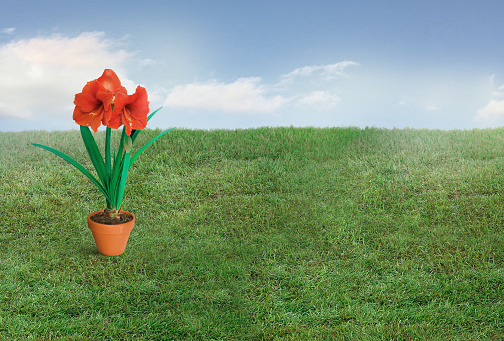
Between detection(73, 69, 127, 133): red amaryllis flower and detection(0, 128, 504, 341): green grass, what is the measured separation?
1220mm

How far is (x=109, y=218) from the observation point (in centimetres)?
338

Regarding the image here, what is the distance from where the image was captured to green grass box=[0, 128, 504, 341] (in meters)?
2.57

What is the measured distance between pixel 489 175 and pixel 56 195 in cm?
560

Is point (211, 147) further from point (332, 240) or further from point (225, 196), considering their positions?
point (332, 240)

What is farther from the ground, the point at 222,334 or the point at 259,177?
the point at 259,177

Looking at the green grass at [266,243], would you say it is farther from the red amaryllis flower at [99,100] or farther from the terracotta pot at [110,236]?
the red amaryllis flower at [99,100]

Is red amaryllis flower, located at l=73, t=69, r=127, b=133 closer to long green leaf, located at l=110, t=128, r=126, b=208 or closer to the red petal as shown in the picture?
the red petal

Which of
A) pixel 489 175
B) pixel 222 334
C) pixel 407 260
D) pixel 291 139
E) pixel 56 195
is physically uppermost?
pixel 291 139

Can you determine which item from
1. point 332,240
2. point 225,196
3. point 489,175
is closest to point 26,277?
point 225,196

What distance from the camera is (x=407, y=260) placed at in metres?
3.42

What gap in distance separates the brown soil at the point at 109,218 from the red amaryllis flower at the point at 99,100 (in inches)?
34.5

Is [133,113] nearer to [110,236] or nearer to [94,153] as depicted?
[94,153]

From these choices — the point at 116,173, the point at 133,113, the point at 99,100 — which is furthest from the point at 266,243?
the point at 99,100

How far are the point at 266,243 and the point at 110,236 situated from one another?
4.64 feet
